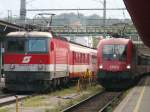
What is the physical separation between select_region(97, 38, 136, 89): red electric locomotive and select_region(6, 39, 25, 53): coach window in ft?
19.5

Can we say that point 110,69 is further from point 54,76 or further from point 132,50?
point 54,76

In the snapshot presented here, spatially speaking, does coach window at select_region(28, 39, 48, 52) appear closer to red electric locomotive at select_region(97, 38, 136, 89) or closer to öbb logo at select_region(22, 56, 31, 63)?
öbb logo at select_region(22, 56, 31, 63)

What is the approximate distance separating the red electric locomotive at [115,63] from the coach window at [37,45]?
18.5 ft

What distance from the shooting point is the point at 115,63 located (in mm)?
32000

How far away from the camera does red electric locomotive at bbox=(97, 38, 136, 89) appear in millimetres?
31703

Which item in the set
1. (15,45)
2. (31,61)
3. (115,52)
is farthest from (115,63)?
(15,45)

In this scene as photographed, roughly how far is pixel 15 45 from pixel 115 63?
6.81 metres

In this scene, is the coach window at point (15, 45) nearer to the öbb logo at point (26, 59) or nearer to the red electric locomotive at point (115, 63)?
the öbb logo at point (26, 59)

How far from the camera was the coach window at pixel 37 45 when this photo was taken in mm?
27141

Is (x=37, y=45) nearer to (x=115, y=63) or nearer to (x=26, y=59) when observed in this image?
(x=26, y=59)

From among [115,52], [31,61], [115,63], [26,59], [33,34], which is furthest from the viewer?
[115,52]

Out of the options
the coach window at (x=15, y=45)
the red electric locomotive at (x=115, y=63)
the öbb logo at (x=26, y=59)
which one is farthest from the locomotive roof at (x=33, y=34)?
the red electric locomotive at (x=115, y=63)

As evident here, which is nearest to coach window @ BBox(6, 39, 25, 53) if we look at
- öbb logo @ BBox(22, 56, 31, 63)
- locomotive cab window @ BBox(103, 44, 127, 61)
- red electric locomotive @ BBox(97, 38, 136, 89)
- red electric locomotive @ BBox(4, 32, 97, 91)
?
red electric locomotive @ BBox(4, 32, 97, 91)

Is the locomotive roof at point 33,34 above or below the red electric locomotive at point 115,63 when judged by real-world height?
above
